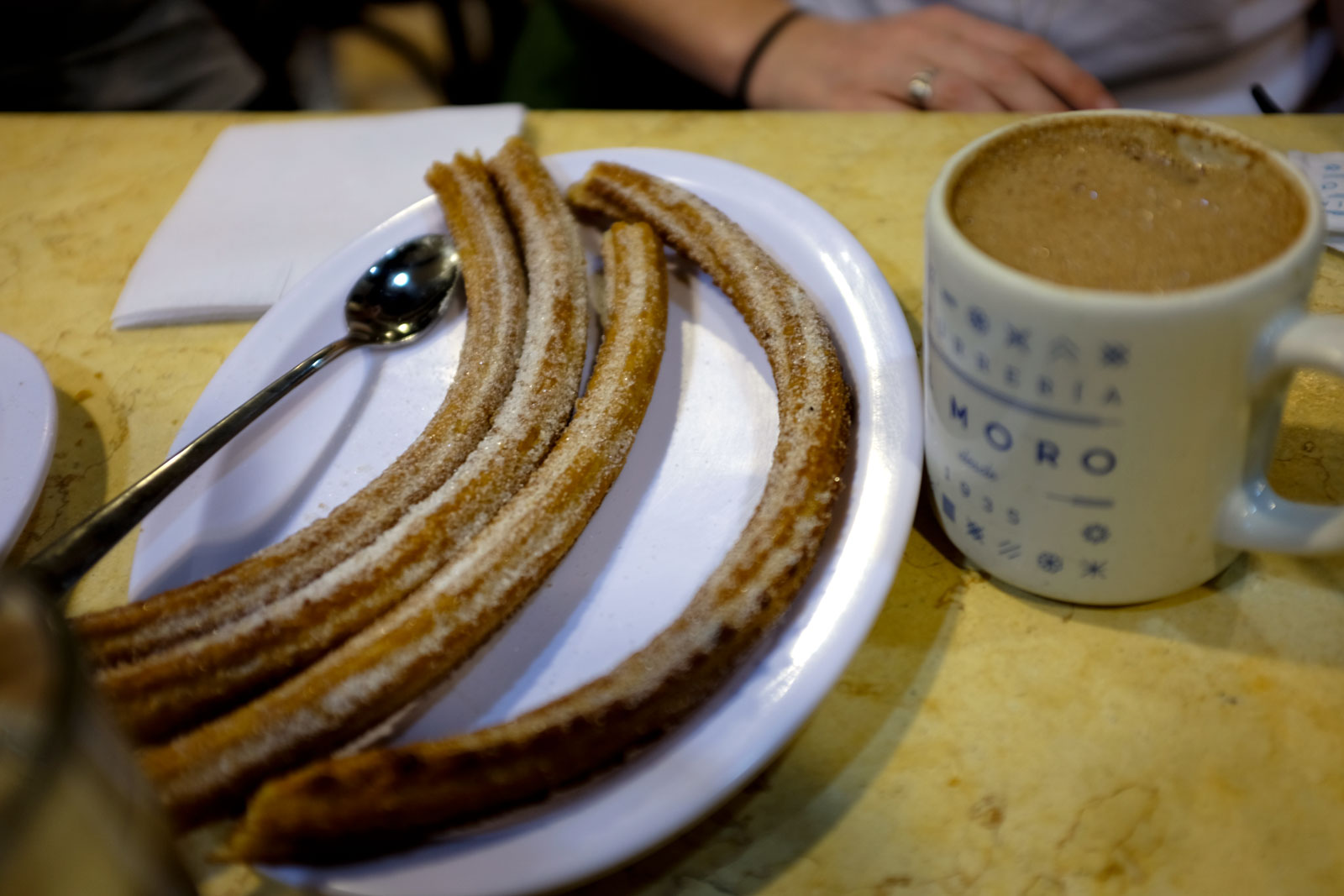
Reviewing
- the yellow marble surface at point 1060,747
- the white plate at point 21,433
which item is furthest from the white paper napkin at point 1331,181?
the white plate at point 21,433

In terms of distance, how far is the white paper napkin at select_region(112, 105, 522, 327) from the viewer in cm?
81

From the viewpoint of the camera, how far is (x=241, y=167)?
95 cm

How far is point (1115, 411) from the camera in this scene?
371 millimetres

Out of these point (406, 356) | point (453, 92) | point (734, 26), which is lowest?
point (453, 92)

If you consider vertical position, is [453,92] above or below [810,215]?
below

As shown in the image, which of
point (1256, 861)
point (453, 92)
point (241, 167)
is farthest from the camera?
point (453, 92)

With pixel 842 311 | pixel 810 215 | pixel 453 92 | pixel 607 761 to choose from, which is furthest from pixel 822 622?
pixel 453 92

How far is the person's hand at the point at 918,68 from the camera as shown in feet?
3.14

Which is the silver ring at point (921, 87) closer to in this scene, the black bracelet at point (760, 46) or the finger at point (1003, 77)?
the finger at point (1003, 77)

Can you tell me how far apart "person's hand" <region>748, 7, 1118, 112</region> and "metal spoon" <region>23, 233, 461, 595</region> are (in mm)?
519

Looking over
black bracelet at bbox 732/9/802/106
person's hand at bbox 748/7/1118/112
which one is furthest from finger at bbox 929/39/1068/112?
black bracelet at bbox 732/9/802/106

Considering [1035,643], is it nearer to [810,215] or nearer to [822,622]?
[822,622]

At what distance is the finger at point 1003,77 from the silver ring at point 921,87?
2cm

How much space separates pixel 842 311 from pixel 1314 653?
0.35 metres
